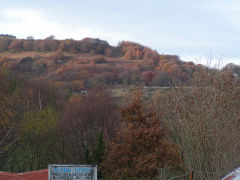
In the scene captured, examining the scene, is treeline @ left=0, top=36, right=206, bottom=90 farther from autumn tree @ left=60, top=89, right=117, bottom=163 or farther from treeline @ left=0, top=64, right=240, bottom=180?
treeline @ left=0, top=64, right=240, bottom=180

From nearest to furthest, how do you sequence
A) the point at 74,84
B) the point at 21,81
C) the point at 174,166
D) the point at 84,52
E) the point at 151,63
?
1. the point at 174,166
2. the point at 21,81
3. the point at 74,84
4. the point at 151,63
5. the point at 84,52

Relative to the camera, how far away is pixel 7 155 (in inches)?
1094

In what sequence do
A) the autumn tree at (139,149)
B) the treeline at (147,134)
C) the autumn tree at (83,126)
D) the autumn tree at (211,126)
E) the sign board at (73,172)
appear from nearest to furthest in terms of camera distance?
the sign board at (73,172), the autumn tree at (211,126), the treeline at (147,134), the autumn tree at (139,149), the autumn tree at (83,126)

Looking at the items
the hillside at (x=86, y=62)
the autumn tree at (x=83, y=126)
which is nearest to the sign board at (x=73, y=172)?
the autumn tree at (x=83, y=126)

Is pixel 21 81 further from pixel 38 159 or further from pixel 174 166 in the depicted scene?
pixel 174 166

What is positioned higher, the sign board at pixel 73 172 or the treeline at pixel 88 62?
the treeline at pixel 88 62

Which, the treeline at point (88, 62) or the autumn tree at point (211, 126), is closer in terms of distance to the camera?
the autumn tree at point (211, 126)

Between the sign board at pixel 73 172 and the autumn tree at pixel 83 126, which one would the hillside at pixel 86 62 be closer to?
the autumn tree at pixel 83 126

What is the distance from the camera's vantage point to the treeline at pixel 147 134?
9086 millimetres

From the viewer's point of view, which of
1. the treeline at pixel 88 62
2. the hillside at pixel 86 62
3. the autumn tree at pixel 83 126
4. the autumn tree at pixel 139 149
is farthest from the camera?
the treeline at pixel 88 62

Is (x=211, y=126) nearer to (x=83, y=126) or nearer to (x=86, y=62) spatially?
(x=83, y=126)

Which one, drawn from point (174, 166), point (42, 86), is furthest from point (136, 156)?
point (42, 86)

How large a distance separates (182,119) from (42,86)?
117 feet

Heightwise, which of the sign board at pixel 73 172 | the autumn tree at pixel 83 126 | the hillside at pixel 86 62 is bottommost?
the autumn tree at pixel 83 126
